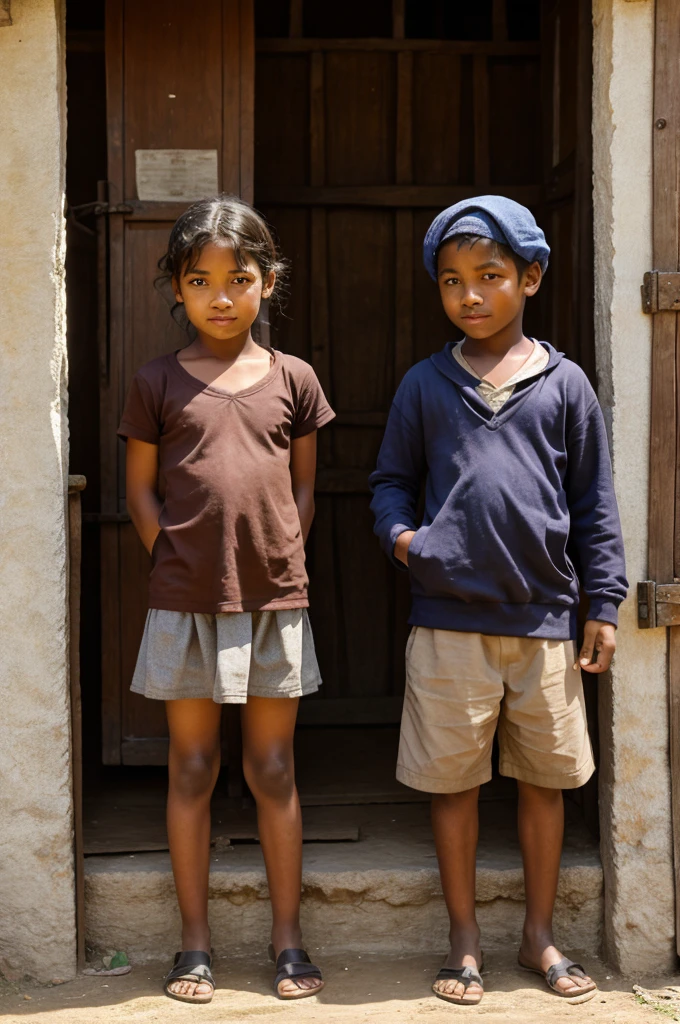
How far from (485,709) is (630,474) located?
0.79 metres

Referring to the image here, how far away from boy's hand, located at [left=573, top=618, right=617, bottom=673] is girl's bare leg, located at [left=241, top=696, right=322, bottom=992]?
0.79m

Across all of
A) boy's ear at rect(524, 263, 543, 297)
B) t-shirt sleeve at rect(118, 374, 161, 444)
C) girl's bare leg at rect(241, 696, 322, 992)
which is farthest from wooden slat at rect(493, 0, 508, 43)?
girl's bare leg at rect(241, 696, 322, 992)

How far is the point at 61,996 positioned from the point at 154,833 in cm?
60

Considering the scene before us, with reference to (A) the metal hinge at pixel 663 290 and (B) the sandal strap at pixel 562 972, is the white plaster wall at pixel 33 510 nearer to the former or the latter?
(B) the sandal strap at pixel 562 972

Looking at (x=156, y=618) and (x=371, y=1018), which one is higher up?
(x=156, y=618)

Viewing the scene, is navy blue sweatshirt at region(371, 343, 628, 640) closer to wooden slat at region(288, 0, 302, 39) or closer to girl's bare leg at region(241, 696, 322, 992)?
girl's bare leg at region(241, 696, 322, 992)

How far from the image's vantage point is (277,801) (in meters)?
2.94

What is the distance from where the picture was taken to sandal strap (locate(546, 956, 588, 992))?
9.59 ft

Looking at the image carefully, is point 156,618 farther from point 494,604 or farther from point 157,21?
point 157,21

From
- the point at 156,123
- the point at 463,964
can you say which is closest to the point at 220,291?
the point at 156,123

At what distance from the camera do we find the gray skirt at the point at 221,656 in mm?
2838

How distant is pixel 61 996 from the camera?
2.93 metres

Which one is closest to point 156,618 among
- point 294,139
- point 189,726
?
point 189,726

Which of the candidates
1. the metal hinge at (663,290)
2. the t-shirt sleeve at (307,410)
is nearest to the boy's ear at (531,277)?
the metal hinge at (663,290)
